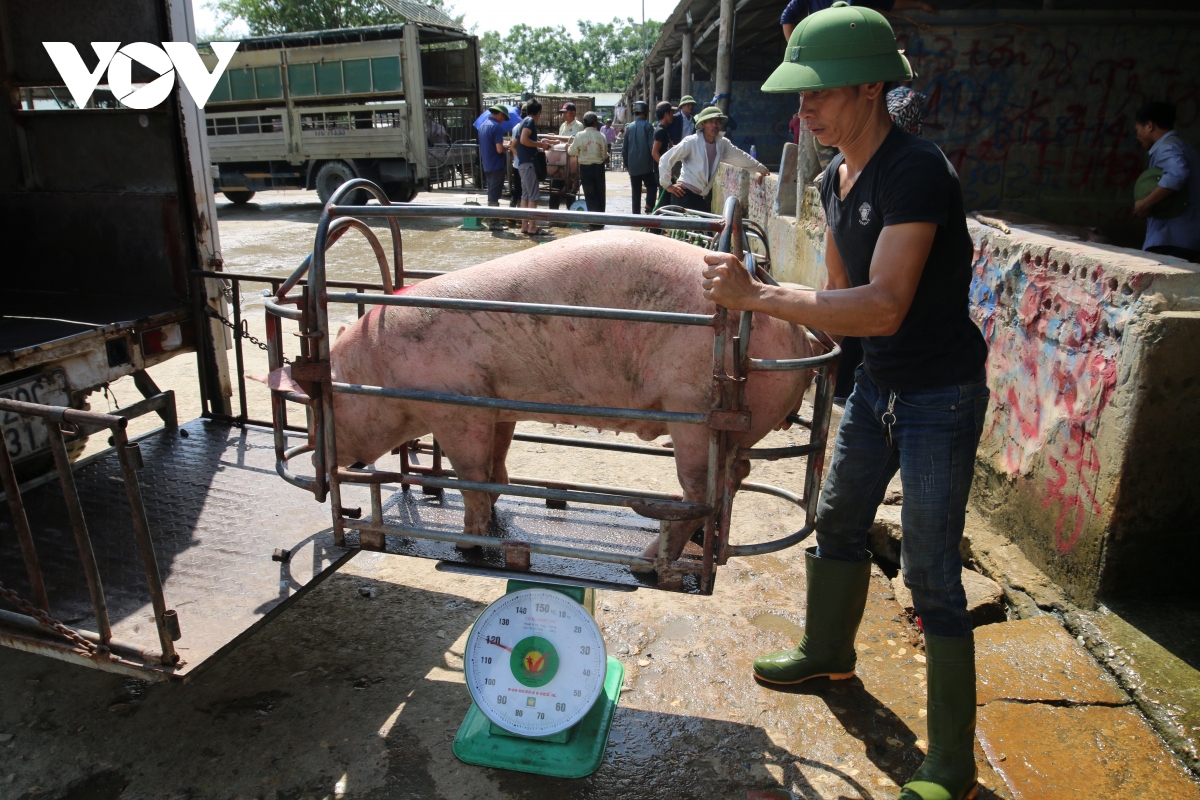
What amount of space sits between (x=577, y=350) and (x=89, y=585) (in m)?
1.54

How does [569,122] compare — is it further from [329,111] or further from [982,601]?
[982,601]

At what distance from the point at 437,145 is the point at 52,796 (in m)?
16.8

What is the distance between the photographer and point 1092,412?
9.98ft

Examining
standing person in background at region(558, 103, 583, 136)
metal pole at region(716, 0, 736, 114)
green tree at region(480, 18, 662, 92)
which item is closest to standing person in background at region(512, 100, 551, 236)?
standing person in background at region(558, 103, 583, 136)

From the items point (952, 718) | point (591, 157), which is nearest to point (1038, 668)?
point (952, 718)

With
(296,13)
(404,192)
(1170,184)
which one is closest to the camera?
(1170,184)

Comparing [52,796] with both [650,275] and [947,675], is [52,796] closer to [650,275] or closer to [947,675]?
[650,275]

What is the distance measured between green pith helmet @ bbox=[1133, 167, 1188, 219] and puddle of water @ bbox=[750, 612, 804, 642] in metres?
3.66

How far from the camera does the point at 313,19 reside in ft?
114

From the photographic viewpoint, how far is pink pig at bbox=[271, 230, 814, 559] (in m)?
2.54

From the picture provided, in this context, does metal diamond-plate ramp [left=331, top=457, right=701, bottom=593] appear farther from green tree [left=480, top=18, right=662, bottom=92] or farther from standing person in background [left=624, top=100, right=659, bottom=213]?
green tree [left=480, top=18, right=662, bottom=92]

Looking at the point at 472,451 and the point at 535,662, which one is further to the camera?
the point at 472,451

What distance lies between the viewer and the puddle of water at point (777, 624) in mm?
3236

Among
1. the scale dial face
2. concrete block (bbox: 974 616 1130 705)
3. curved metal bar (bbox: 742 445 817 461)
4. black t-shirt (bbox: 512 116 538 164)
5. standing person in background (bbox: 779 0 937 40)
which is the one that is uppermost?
standing person in background (bbox: 779 0 937 40)
